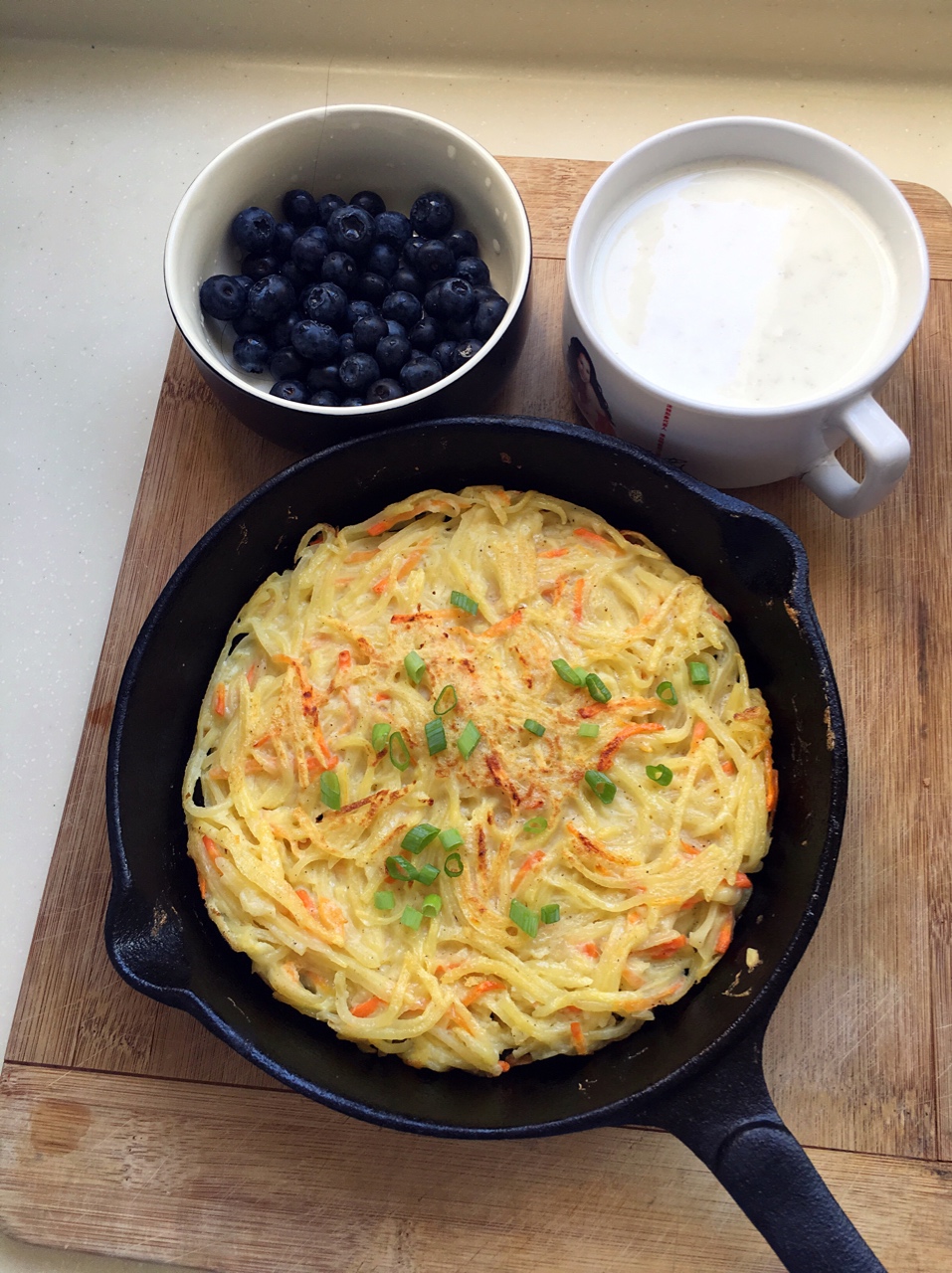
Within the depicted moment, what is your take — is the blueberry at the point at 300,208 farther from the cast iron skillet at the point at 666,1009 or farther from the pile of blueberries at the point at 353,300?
the cast iron skillet at the point at 666,1009

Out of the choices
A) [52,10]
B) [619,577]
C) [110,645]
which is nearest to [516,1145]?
[619,577]

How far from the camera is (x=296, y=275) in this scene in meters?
2.63

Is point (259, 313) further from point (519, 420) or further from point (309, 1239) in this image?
point (309, 1239)

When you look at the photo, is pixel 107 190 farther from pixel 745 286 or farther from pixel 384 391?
pixel 745 286

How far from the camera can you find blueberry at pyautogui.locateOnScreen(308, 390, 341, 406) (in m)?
2.54

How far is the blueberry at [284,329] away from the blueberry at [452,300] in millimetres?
328

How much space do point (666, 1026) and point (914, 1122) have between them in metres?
0.66

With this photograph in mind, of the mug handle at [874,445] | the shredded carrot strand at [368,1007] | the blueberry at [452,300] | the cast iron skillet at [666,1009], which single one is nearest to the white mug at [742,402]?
the mug handle at [874,445]

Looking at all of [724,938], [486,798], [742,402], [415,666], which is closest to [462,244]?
[742,402]

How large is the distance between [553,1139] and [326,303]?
6.66ft

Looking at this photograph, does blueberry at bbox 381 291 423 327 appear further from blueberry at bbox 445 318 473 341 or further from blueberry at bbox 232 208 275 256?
blueberry at bbox 232 208 275 256

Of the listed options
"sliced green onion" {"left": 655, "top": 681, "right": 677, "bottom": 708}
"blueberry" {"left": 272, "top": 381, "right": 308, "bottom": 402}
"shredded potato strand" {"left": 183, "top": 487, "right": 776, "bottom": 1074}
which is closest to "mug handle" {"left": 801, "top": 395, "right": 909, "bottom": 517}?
"shredded potato strand" {"left": 183, "top": 487, "right": 776, "bottom": 1074}

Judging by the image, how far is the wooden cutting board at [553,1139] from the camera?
8.07 feet

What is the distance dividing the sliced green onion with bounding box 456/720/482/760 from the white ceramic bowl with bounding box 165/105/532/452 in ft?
2.44
